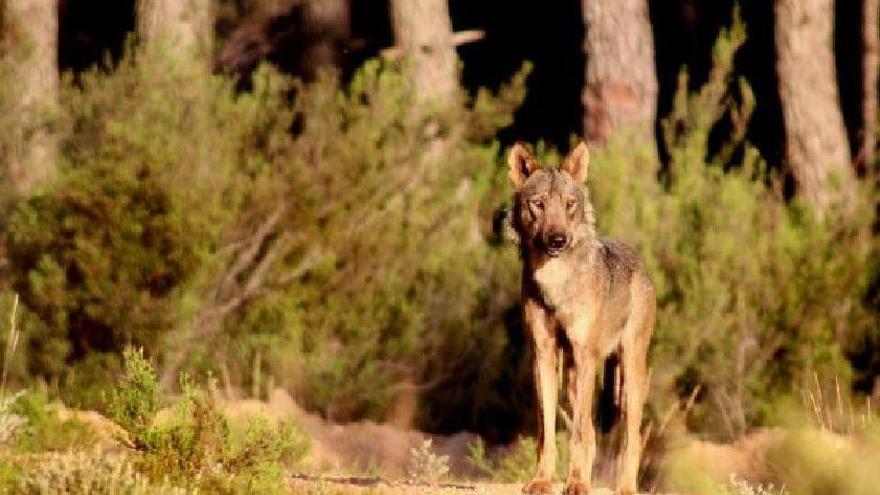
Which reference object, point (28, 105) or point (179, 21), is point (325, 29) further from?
point (28, 105)

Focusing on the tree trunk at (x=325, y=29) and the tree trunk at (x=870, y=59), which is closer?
the tree trunk at (x=870, y=59)

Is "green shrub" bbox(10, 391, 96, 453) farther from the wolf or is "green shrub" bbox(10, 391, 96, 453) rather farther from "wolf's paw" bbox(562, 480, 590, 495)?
"wolf's paw" bbox(562, 480, 590, 495)

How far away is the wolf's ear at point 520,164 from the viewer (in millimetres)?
11250

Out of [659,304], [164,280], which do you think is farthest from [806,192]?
[164,280]

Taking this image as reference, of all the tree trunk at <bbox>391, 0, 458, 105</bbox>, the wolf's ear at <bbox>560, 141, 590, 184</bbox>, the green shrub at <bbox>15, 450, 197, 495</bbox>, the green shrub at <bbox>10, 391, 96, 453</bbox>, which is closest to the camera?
the green shrub at <bbox>15, 450, 197, 495</bbox>

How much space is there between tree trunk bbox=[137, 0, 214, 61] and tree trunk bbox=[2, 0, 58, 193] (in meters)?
0.84

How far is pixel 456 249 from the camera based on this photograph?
57.8 ft

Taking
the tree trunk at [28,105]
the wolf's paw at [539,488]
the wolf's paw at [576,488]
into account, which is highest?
the tree trunk at [28,105]

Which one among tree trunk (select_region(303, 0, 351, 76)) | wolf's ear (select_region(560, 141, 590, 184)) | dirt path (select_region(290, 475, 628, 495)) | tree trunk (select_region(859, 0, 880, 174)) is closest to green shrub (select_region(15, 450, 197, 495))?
dirt path (select_region(290, 475, 628, 495))

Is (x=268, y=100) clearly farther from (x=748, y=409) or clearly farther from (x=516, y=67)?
(x=516, y=67)

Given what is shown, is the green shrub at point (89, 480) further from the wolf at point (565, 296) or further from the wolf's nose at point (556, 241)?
the wolf's nose at point (556, 241)

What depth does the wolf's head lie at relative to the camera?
10.9 meters

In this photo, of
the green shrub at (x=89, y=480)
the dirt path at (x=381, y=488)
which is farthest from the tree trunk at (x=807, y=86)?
the green shrub at (x=89, y=480)

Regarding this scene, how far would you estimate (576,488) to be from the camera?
10.6 metres
